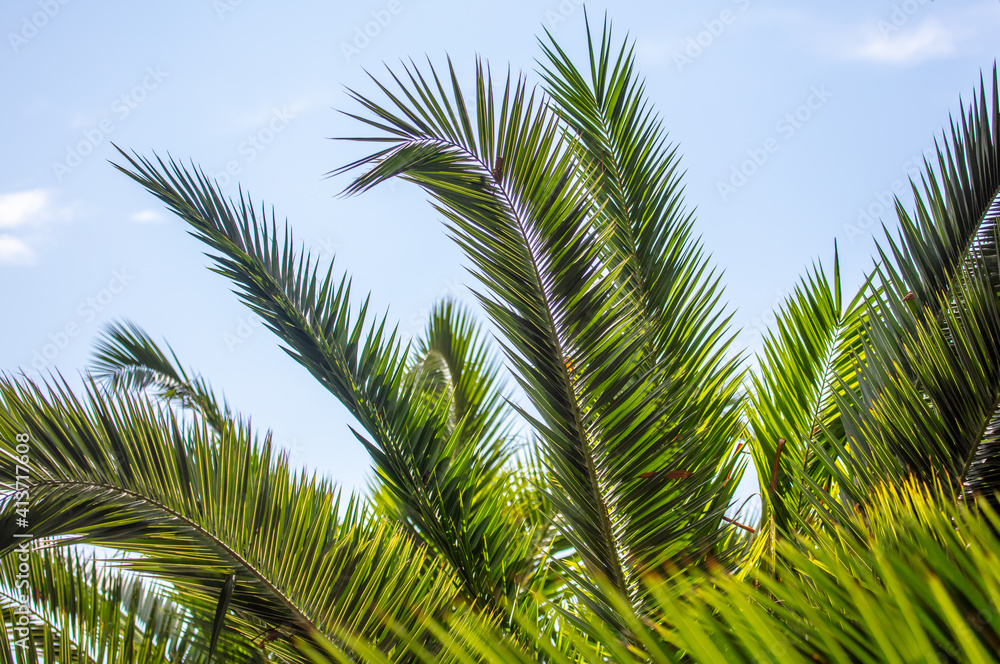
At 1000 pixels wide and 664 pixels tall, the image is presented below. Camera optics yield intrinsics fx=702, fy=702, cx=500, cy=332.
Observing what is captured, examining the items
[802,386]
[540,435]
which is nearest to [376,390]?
[540,435]

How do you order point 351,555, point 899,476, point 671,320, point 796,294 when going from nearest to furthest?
point 899,476
point 351,555
point 671,320
point 796,294

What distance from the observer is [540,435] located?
2209 mm

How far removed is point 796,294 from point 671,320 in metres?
0.61

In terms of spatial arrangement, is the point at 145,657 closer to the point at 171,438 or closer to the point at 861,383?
the point at 171,438

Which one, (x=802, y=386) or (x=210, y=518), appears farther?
(x=802, y=386)

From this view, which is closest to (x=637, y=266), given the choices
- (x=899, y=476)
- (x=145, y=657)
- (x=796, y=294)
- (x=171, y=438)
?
(x=796, y=294)

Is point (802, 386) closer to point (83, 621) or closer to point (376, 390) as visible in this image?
point (376, 390)

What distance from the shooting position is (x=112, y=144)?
2.39 metres

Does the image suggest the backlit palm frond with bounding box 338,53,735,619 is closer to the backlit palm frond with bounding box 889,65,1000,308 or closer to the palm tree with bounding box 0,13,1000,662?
the palm tree with bounding box 0,13,1000,662

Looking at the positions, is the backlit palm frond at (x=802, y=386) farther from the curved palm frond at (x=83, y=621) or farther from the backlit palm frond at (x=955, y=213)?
the curved palm frond at (x=83, y=621)

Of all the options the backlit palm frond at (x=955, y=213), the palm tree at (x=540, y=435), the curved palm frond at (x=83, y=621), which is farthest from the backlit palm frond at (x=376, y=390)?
the backlit palm frond at (x=955, y=213)

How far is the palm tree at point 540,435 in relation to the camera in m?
1.79

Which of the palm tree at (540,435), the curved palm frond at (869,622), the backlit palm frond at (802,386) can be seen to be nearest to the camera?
the curved palm frond at (869,622)

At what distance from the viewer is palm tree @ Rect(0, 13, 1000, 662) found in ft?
5.88
